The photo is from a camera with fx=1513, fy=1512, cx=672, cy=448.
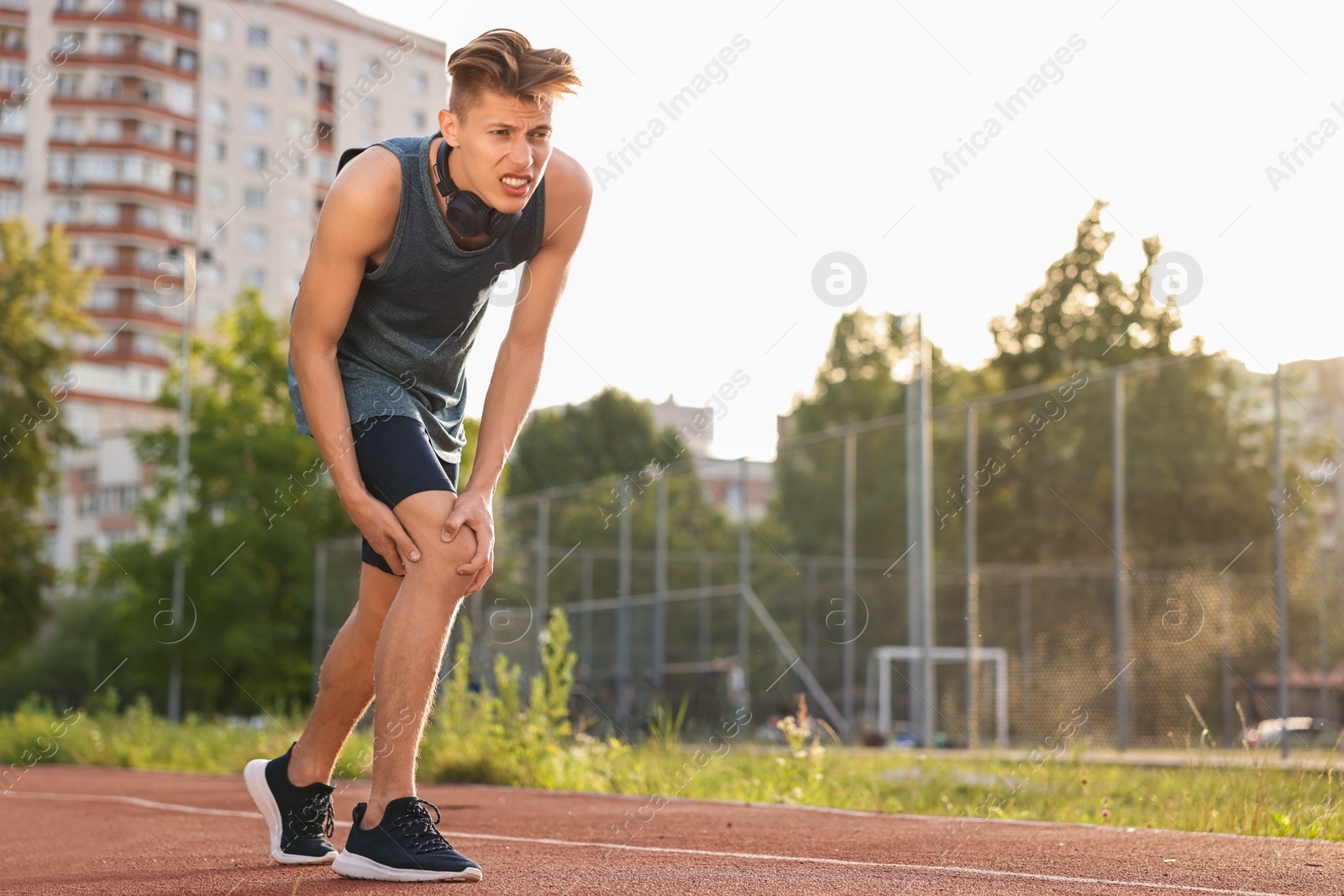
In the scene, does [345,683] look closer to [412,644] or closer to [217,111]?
[412,644]

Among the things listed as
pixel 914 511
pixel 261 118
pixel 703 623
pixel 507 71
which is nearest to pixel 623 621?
pixel 703 623

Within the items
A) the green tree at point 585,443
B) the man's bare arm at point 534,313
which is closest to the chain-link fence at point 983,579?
the man's bare arm at point 534,313

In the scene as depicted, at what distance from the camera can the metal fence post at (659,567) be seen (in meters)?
19.3

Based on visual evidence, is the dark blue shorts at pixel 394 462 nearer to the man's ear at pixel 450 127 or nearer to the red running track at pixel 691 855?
the man's ear at pixel 450 127

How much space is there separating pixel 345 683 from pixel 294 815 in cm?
35

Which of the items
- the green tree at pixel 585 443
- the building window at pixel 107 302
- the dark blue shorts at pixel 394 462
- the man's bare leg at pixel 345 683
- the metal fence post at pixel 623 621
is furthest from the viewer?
the building window at pixel 107 302

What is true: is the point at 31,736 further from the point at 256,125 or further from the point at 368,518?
the point at 256,125

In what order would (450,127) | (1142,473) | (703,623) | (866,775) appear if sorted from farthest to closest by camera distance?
(703,623) → (1142,473) → (866,775) → (450,127)

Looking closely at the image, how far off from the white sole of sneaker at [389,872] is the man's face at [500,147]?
1.38 meters

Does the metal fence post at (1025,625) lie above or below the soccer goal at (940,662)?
above

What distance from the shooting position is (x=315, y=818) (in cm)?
352

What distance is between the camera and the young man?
3.13 m

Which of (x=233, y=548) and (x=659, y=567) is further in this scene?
(x=233, y=548)

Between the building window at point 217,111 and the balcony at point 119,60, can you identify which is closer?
the balcony at point 119,60
